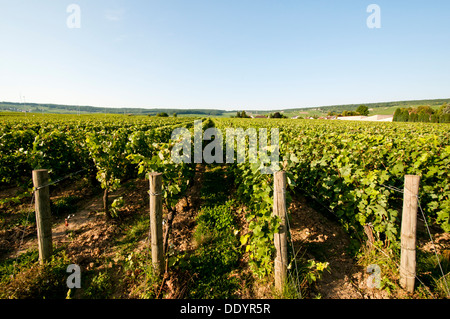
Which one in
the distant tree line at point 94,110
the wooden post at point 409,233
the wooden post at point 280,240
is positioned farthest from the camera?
the distant tree line at point 94,110

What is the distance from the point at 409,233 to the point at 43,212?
5.21m

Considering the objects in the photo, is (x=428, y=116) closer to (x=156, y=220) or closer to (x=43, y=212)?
(x=156, y=220)

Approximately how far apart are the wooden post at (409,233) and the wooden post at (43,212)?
503 centimetres

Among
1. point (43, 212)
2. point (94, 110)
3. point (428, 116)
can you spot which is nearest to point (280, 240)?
point (43, 212)

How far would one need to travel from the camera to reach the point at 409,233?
2602 millimetres

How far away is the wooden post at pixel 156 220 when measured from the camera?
284 centimetres

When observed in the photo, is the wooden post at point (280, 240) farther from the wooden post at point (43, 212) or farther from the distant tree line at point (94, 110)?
the distant tree line at point (94, 110)

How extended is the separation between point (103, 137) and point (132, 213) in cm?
230

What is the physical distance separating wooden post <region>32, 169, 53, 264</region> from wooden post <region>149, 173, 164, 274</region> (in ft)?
5.55

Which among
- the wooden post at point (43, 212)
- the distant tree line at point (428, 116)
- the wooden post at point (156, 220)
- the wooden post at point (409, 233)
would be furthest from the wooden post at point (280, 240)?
the distant tree line at point (428, 116)

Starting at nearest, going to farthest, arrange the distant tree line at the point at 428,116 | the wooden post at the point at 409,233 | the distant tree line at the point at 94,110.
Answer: the wooden post at the point at 409,233 < the distant tree line at the point at 428,116 < the distant tree line at the point at 94,110
